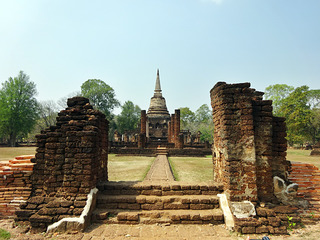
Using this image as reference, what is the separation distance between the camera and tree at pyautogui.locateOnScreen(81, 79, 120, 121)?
36.1 meters

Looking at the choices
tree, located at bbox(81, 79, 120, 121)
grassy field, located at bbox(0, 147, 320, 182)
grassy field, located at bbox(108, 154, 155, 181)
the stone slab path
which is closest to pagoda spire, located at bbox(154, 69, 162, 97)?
tree, located at bbox(81, 79, 120, 121)

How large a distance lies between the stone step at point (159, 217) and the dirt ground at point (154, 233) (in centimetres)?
10

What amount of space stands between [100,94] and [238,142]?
34559mm

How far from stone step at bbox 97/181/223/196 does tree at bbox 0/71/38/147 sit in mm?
32631

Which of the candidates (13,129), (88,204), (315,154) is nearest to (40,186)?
(88,204)

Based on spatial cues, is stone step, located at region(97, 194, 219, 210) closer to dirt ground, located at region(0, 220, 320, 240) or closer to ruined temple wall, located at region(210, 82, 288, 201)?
dirt ground, located at region(0, 220, 320, 240)

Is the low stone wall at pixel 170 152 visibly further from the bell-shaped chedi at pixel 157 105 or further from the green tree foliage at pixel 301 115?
the bell-shaped chedi at pixel 157 105

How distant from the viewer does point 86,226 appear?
3.96 meters

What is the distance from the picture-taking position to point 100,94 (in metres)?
36.2

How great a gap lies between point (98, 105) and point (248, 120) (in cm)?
3496

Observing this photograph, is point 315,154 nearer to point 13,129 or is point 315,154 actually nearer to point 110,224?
point 110,224

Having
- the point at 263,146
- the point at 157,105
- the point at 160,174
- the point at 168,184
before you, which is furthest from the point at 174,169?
the point at 157,105

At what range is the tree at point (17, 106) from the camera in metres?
29.9

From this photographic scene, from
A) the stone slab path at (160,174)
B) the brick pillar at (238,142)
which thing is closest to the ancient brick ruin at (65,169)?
the stone slab path at (160,174)
